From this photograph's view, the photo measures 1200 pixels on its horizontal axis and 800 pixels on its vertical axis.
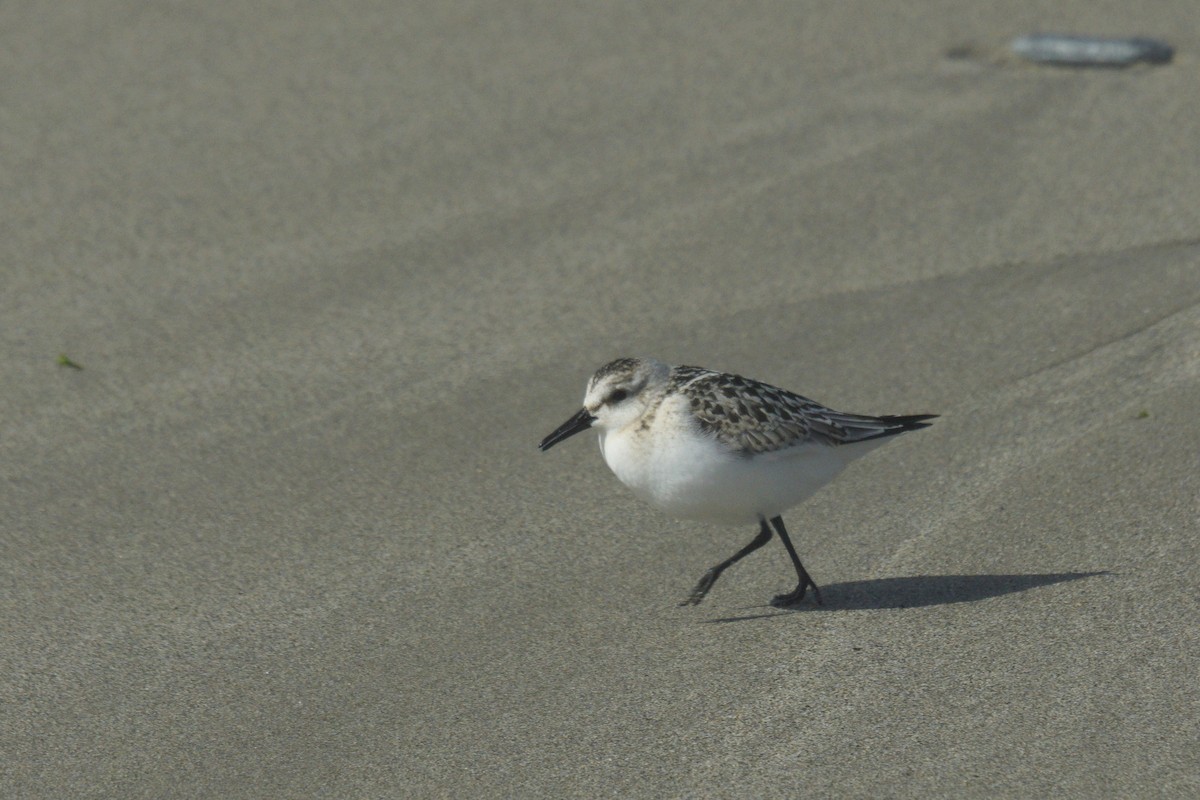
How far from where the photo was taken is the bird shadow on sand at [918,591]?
486cm

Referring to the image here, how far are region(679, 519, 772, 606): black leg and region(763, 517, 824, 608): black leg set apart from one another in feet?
0.19

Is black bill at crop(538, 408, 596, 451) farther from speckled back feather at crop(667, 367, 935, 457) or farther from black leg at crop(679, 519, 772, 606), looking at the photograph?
black leg at crop(679, 519, 772, 606)

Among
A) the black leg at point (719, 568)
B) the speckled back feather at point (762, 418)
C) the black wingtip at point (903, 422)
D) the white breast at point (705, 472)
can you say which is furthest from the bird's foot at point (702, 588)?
the black wingtip at point (903, 422)

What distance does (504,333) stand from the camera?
6816 mm

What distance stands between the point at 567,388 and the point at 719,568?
167 centimetres

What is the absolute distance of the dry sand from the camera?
433cm

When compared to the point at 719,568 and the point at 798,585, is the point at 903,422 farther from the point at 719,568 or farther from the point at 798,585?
the point at 719,568

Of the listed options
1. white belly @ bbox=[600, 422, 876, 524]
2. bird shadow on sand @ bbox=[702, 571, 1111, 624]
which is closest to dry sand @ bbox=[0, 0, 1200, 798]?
bird shadow on sand @ bbox=[702, 571, 1111, 624]

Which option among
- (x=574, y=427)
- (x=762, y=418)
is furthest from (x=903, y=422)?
(x=574, y=427)

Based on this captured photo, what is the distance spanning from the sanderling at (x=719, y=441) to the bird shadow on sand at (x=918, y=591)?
0.06 metres

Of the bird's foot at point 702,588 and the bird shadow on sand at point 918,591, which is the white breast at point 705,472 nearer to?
the bird's foot at point 702,588

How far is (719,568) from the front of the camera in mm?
4973

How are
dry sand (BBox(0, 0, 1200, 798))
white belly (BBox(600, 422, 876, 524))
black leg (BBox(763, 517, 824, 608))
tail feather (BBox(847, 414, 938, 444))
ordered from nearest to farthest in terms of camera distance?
dry sand (BBox(0, 0, 1200, 798)) < white belly (BBox(600, 422, 876, 524)) < black leg (BBox(763, 517, 824, 608)) < tail feather (BBox(847, 414, 938, 444))

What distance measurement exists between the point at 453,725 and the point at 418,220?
3.68 metres
